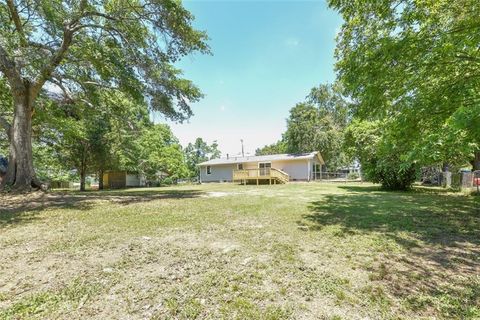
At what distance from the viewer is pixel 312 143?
31.7 metres

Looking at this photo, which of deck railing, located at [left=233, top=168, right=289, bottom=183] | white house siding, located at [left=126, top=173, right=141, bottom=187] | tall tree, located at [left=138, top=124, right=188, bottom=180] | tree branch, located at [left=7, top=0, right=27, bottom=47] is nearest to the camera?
tree branch, located at [left=7, top=0, right=27, bottom=47]

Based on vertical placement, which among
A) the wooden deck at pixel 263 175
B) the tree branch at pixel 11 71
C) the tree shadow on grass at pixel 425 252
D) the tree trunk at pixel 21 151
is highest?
the tree branch at pixel 11 71

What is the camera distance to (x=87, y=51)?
1006 cm

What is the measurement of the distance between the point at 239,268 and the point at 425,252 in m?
2.69

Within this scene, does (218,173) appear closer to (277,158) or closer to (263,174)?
(277,158)

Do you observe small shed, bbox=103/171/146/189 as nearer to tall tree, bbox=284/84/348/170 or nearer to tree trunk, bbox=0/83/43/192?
tree trunk, bbox=0/83/43/192

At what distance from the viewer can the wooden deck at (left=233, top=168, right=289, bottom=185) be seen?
21.6 m

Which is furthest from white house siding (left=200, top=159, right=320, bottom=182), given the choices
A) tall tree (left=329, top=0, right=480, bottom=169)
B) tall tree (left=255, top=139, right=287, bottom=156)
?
tall tree (left=255, top=139, right=287, bottom=156)

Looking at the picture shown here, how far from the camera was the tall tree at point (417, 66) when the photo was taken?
586cm

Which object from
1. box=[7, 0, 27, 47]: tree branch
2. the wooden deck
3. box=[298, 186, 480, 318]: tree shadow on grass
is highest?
box=[7, 0, 27, 47]: tree branch

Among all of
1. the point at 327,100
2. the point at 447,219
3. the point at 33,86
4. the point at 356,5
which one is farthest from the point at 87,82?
the point at 327,100

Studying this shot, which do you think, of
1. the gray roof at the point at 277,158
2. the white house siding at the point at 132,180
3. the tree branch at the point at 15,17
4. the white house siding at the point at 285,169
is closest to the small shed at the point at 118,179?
the white house siding at the point at 132,180

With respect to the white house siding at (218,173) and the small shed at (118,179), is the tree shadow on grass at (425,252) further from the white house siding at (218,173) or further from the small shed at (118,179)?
the small shed at (118,179)

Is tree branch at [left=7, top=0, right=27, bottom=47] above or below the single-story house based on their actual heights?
above
